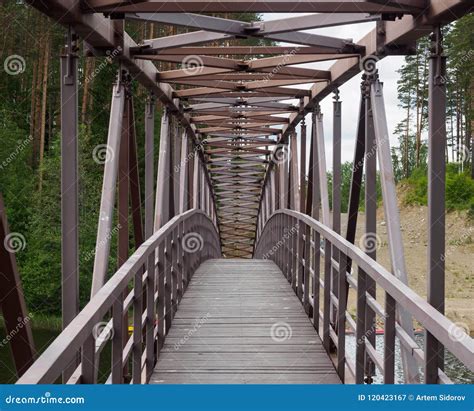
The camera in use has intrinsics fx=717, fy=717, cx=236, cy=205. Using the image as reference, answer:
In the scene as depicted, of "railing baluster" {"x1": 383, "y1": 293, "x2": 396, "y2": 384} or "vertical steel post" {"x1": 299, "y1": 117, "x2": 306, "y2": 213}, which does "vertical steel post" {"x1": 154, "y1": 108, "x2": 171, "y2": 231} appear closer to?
"vertical steel post" {"x1": 299, "y1": 117, "x2": 306, "y2": 213}

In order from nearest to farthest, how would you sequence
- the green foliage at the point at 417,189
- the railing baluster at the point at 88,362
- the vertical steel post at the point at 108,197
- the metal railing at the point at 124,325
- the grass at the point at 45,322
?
1. the metal railing at the point at 124,325
2. the railing baluster at the point at 88,362
3. the vertical steel post at the point at 108,197
4. the grass at the point at 45,322
5. the green foliage at the point at 417,189

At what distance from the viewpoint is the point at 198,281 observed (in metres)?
9.45

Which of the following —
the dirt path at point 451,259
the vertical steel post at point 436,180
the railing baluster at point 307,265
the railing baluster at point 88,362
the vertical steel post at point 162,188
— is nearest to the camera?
the railing baluster at point 88,362

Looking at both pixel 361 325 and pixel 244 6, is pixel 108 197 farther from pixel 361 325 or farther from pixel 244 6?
pixel 361 325

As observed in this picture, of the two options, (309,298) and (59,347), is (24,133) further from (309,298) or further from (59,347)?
(59,347)

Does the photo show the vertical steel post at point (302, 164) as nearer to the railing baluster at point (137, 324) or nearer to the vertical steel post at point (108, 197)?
the vertical steel post at point (108, 197)

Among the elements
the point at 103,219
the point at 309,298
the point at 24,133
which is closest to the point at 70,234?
the point at 103,219

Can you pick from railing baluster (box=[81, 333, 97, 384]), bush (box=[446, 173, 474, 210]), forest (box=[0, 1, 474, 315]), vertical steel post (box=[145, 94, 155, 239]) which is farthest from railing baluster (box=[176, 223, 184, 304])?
bush (box=[446, 173, 474, 210])

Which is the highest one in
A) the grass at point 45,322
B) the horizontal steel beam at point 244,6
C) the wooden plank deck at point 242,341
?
the horizontal steel beam at point 244,6

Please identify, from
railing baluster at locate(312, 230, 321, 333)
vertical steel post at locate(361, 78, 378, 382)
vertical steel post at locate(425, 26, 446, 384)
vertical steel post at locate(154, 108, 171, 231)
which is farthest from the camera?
vertical steel post at locate(154, 108, 171, 231)

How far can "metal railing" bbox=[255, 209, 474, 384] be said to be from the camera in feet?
8.07

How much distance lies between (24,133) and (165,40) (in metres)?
22.5

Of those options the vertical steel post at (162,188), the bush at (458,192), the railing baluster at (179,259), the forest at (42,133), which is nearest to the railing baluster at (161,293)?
the railing baluster at (179,259)

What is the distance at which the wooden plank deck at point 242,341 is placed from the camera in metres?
4.79
